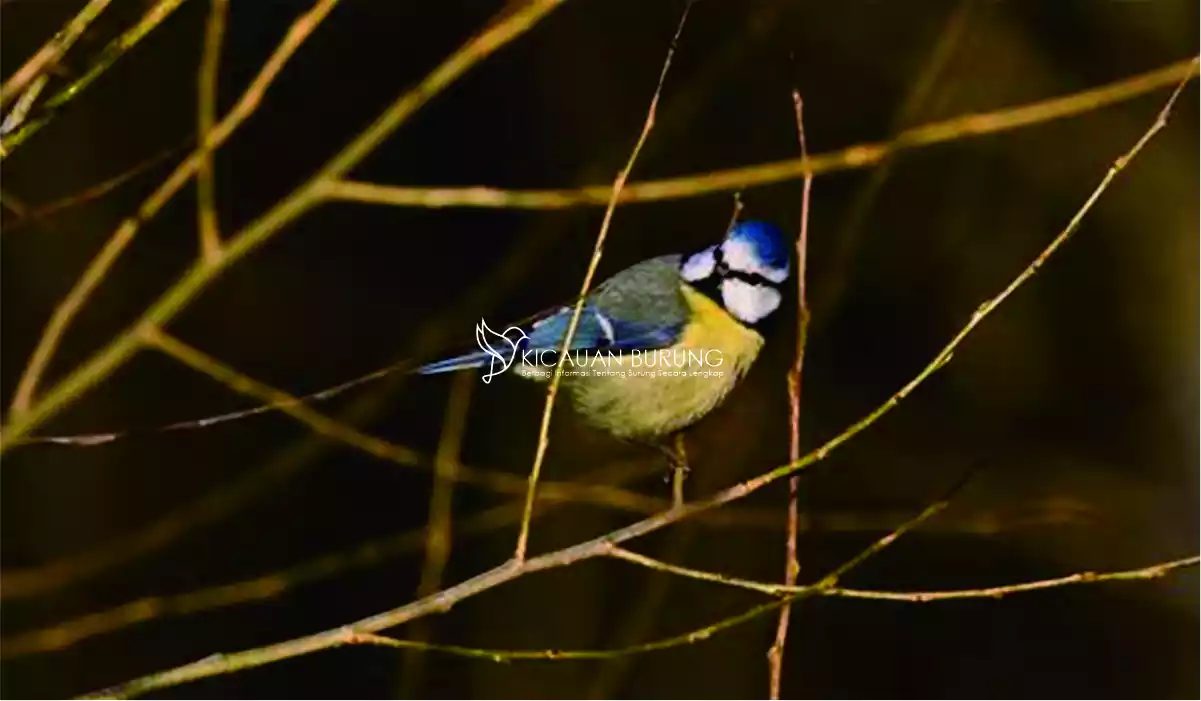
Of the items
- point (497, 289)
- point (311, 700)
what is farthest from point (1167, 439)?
point (311, 700)

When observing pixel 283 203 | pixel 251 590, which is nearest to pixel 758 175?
pixel 283 203

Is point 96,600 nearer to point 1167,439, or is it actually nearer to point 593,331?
point 593,331

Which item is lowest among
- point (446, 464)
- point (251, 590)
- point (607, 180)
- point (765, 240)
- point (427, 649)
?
point (427, 649)

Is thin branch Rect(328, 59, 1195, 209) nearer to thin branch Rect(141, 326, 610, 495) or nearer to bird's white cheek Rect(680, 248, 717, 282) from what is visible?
thin branch Rect(141, 326, 610, 495)

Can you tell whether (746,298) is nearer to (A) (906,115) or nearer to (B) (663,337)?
(B) (663,337)

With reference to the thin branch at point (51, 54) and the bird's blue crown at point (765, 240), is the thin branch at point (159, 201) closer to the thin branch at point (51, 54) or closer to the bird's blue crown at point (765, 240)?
the thin branch at point (51, 54)

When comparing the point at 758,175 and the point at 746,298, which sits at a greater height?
the point at 746,298
